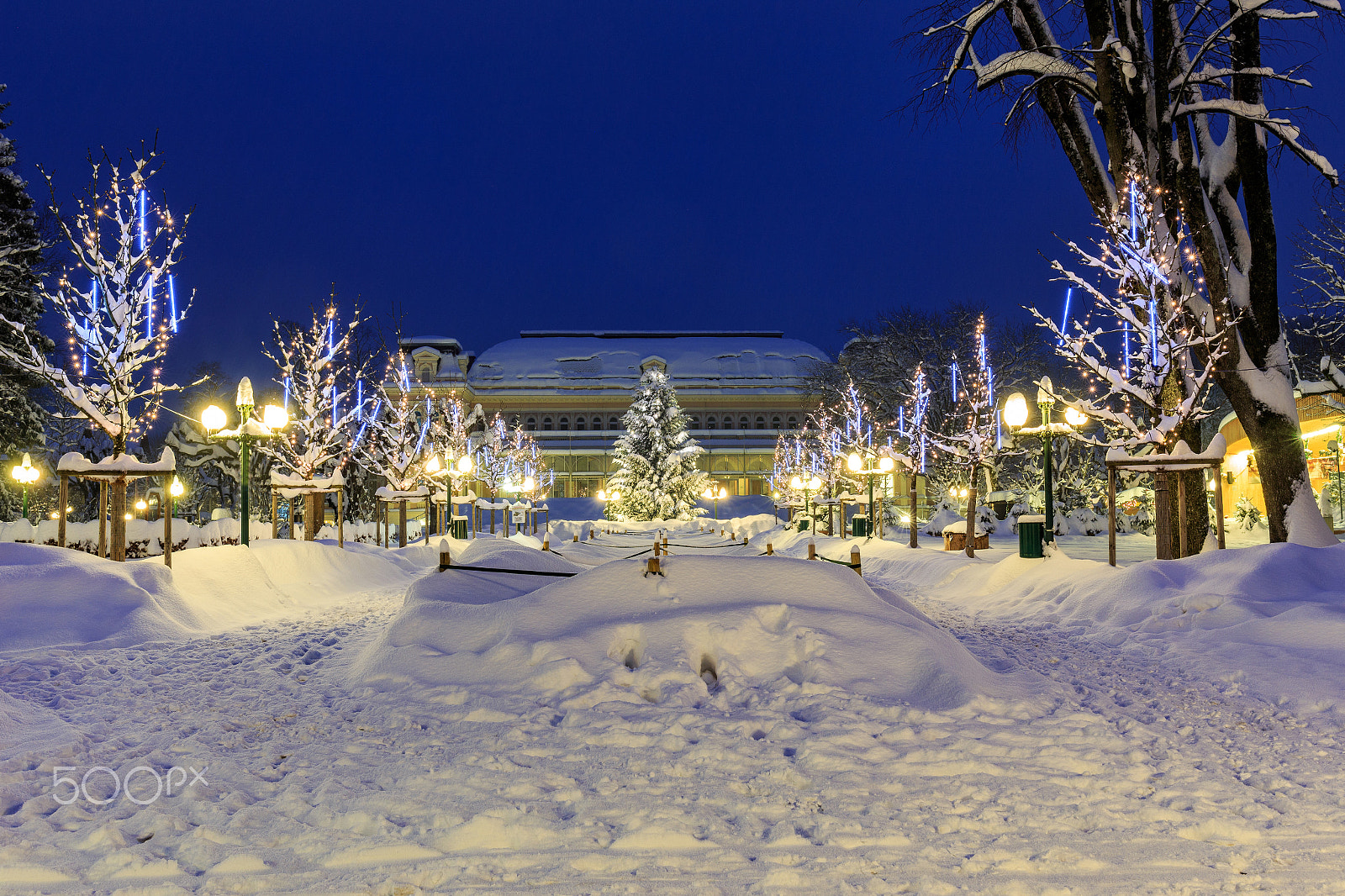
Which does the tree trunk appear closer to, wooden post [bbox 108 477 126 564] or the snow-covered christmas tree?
wooden post [bbox 108 477 126 564]

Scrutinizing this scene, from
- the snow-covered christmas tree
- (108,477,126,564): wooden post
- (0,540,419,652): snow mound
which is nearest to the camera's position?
(0,540,419,652): snow mound

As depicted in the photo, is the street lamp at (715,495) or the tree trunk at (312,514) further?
the street lamp at (715,495)

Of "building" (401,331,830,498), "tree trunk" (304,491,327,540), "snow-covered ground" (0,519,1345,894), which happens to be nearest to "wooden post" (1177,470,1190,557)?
"snow-covered ground" (0,519,1345,894)

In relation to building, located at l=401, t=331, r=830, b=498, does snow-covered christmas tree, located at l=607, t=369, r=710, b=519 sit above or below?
below

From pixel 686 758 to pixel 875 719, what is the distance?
1550 millimetres

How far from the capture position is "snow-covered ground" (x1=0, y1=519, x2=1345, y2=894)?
3.60 m

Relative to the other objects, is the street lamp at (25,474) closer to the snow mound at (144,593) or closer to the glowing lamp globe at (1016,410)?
the snow mound at (144,593)

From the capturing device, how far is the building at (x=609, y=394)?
72000 mm

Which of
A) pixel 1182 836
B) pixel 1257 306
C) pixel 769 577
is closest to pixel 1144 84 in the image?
pixel 1257 306

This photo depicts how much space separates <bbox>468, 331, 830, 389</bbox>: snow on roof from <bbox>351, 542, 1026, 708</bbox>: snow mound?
217 feet

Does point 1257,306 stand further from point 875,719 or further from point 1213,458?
point 875,719

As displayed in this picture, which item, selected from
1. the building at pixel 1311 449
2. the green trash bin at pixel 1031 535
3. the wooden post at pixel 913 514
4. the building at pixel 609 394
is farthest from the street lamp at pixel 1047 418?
the building at pixel 609 394

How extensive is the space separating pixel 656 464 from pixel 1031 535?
40.5 m

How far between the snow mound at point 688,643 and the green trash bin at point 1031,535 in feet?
23.2
